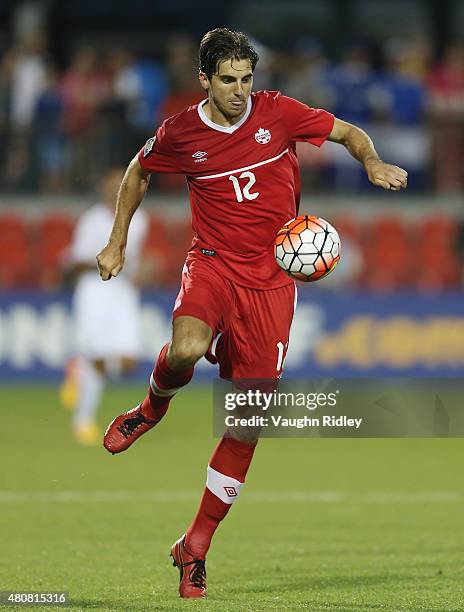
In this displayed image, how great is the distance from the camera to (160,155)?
7.04 m

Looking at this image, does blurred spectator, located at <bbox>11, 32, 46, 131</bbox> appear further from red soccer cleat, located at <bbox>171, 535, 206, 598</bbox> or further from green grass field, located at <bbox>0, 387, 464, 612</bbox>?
red soccer cleat, located at <bbox>171, 535, 206, 598</bbox>

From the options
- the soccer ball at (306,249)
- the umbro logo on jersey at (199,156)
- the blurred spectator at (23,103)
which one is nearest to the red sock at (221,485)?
the soccer ball at (306,249)

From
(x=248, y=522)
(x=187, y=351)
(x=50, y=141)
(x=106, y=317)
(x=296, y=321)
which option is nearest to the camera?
(x=187, y=351)

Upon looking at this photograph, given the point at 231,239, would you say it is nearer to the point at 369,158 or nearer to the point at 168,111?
the point at 369,158

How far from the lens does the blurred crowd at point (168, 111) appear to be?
1812 centimetres

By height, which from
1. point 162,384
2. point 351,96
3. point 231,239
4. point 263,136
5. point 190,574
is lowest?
point 351,96

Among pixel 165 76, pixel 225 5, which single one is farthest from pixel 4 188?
pixel 225 5

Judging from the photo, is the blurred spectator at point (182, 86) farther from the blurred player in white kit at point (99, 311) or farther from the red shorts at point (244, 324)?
the red shorts at point (244, 324)

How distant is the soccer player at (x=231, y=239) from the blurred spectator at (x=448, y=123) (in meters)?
11.8

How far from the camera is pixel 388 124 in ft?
59.6

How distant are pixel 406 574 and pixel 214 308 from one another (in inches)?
70.6

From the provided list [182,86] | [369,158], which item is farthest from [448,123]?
[369,158]

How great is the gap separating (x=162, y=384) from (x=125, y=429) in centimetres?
36

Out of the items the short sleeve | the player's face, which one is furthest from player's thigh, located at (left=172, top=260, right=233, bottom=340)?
the player's face
